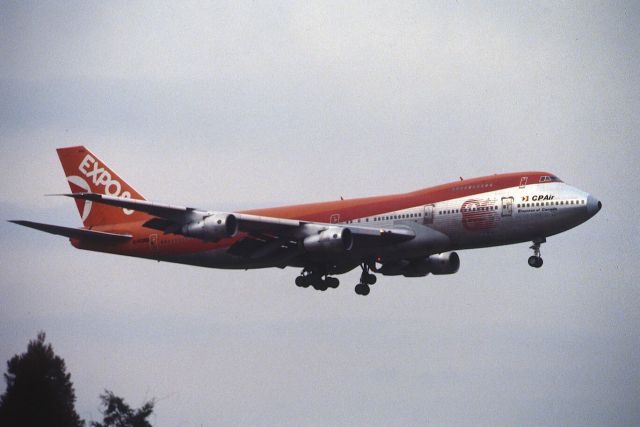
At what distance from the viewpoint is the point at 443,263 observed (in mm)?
84125

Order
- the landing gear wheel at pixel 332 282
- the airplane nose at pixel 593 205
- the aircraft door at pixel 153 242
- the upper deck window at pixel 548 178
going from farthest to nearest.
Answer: the aircraft door at pixel 153 242 < the landing gear wheel at pixel 332 282 < the upper deck window at pixel 548 178 < the airplane nose at pixel 593 205

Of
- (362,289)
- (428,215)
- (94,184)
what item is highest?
(94,184)

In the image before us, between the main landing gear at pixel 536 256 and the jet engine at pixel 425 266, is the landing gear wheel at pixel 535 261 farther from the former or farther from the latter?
the jet engine at pixel 425 266

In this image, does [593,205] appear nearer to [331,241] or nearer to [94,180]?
[331,241]

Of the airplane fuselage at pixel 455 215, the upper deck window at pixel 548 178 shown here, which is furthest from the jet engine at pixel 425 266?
the upper deck window at pixel 548 178

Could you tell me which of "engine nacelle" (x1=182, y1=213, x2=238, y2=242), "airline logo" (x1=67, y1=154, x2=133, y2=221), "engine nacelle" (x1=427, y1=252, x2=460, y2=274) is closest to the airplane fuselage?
"engine nacelle" (x1=427, y1=252, x2=460, y2=274)

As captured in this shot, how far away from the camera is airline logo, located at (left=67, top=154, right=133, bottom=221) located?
8988 cm

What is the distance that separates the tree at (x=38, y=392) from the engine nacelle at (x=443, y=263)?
25.5m

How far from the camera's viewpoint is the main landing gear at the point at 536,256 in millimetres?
75562

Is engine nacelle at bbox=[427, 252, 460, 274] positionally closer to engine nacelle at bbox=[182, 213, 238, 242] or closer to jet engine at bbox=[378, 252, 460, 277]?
jet engine at bbox=[378, 252, 460, 277]

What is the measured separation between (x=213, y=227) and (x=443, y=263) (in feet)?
57.5

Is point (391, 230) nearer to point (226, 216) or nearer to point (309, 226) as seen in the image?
point (309, 226)

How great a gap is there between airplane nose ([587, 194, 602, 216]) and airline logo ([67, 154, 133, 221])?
3289cm

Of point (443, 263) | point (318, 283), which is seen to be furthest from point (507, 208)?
point (318, 283)
